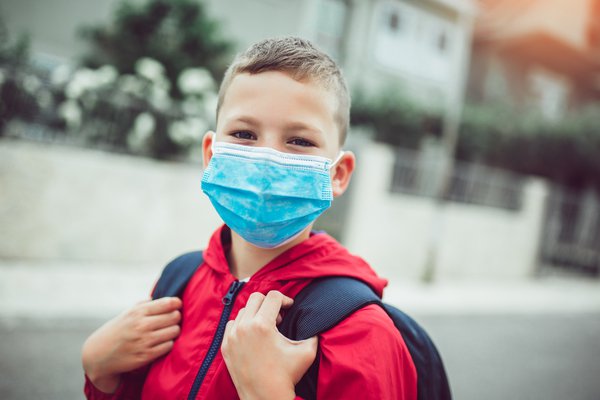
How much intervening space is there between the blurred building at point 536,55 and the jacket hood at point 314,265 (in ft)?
44.6

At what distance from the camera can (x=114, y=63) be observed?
8.38m

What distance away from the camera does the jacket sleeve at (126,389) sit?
1.26 m

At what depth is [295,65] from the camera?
44.5 inches

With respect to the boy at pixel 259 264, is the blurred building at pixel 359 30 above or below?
above

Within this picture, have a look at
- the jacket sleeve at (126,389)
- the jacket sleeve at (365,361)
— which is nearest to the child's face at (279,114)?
the jacket sleeve at (365,361)

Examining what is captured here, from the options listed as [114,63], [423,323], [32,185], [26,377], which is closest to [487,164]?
[423,323]

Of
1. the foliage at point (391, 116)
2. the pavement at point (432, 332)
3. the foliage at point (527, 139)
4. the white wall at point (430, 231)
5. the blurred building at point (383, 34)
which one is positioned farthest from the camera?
the foliage at point (527, 139)


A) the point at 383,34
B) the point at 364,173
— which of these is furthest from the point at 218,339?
the point at 383,34

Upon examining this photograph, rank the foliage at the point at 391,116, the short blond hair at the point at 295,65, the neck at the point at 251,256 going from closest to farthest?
1. the short blond hair at the point at 295,65
2. the neck at the point at 251,256
3. the foliage at the point at 391,116

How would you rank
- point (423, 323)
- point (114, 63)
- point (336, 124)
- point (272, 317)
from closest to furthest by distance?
point (272, 317) → point (336, 124) → point (423, 323) → point (114, 63)

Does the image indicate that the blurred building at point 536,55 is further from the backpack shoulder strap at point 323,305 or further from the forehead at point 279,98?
the backpack shoulder strap at point 323,305

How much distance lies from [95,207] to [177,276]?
4.90 metres

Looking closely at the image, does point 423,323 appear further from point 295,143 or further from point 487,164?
point 487,164

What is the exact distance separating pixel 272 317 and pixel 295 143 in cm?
46
